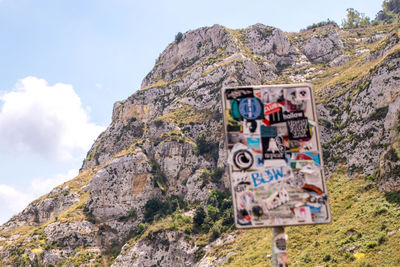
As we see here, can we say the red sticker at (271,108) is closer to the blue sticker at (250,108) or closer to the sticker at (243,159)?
the blue sticker at (250,108)

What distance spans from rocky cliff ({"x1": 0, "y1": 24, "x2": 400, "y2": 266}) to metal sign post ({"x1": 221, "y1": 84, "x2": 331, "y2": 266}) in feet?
123

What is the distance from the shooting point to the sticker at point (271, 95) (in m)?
16.6

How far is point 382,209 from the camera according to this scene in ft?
140

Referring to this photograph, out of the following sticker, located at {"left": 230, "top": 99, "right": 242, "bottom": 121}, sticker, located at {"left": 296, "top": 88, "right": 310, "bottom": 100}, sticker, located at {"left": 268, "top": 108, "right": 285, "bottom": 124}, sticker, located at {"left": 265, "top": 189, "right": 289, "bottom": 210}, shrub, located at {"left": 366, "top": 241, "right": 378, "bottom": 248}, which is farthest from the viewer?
shrub, located at {"left": 366, "top": 241, "right": 378, "bottom": 248}

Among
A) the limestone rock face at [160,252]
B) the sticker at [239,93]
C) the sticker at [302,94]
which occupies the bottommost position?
the limestone rock face at [160,252]

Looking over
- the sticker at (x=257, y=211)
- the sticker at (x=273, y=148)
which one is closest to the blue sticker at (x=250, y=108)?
the sticker at (x=273, y=148)

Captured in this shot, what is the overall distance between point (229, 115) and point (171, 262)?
64.9 m

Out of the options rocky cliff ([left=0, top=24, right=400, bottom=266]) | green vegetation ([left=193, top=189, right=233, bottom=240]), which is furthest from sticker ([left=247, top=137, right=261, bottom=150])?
green vegetation ([left=193, top=189, right=233, bottom=240])

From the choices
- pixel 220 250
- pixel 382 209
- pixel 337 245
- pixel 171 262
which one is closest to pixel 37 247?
pixel 171 262

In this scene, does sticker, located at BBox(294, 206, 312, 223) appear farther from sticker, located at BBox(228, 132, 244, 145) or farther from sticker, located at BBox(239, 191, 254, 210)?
sticker, located at BBox(228, 132, 244, 145)

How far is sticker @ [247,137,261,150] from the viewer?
16.1 metres

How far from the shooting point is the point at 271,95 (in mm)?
16703

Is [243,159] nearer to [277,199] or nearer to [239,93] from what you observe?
[277,199]

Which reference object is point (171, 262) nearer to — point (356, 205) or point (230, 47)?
point (356, 205)
